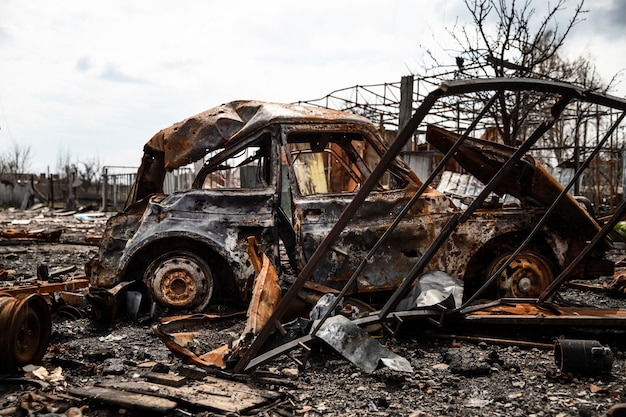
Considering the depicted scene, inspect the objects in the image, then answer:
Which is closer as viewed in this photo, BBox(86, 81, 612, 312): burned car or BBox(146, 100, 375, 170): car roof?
BBox(86, 81, 612, 312): burned car

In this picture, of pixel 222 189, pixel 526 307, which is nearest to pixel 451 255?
pixel 526 307

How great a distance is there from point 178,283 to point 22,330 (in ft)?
5.31

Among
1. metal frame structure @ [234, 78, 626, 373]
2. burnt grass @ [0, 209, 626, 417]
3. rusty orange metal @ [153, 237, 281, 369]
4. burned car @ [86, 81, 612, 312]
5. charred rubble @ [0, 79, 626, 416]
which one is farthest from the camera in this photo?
burned car @ [86, 81, 612, 312]

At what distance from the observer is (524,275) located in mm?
5289

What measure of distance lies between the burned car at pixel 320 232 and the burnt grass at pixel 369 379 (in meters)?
0.60

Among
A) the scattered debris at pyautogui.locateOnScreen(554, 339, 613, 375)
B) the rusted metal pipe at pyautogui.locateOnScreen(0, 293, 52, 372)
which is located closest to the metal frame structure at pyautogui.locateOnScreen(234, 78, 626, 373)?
the scattered debris at pyautogui.locateOnScreen(554, 339, 613, 375)

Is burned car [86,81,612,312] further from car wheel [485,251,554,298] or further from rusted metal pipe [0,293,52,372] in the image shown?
rusted metal pipe [0,293,52,372]

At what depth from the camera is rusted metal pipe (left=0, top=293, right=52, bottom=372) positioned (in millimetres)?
3498

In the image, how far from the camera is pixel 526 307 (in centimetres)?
462

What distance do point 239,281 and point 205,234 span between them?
550 millimetres

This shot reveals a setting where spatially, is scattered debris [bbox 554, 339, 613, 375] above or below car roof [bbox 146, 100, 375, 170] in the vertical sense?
below

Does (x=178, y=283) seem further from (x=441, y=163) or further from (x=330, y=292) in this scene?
(x=441, y=163)

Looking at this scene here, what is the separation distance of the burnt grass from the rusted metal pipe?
0.12 metres

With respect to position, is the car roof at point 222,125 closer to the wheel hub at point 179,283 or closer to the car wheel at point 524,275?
the wheel hub at point 179,283
